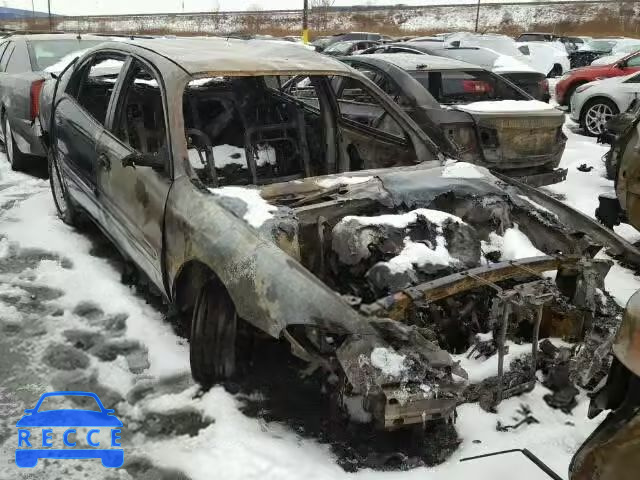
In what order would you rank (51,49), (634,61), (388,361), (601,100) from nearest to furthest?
(388,361), (51,49), (601,100), (634,61)

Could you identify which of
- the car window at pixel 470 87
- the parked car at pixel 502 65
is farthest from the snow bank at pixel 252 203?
the parked car at pixel 502 65

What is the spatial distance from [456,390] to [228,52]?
2.57 metres

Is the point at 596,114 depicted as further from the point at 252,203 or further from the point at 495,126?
the point at 252,203

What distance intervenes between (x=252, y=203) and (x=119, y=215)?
1.15 metres

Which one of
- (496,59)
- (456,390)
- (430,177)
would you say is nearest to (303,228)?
(430,177)

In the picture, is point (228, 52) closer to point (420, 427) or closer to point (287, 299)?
point (287, 299)

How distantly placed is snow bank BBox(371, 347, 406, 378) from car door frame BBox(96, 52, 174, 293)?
144 centimetres

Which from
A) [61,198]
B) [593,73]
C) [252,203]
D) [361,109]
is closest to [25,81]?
[61,198]

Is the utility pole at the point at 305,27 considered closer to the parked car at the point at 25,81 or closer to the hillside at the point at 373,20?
the parked car at the point at 25,81

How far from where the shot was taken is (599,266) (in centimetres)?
288

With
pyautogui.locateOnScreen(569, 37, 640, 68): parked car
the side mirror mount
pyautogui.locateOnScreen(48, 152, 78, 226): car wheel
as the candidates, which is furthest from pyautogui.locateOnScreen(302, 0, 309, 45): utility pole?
the side mirror mount

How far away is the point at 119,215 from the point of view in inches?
143

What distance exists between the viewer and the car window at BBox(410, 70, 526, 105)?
21.5 feet

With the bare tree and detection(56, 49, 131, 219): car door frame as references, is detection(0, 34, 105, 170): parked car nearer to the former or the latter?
detection(56, 49, 131, 219): car door frame
